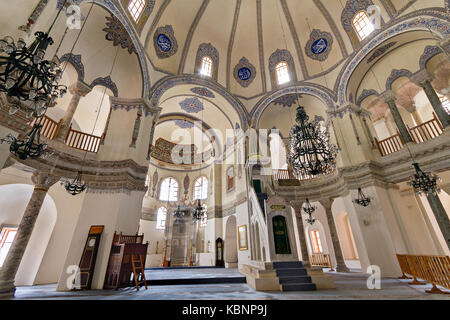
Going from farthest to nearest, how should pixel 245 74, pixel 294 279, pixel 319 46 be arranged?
pixel 245 74
pixel 319 46
pixel 294 279

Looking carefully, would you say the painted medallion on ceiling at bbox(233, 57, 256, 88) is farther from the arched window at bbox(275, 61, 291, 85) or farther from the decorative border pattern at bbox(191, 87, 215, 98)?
the decorative border pattern at bbox(191, 87, 215, 98)

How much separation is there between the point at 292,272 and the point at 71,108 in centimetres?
994

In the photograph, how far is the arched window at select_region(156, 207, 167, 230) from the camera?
52.3ft

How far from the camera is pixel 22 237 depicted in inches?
228

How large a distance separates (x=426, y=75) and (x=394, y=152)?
3681 mm

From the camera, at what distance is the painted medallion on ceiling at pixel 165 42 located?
10202 millimetres

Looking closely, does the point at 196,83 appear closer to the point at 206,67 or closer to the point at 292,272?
the point at 206,67

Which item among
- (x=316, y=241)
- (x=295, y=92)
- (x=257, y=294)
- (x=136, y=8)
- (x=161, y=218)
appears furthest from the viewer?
(x=161, y=218)

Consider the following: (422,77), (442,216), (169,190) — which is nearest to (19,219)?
(169,190)

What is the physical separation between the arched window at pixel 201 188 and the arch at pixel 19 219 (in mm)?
9758

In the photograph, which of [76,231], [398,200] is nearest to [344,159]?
[398,200]

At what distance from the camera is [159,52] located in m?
10.4
